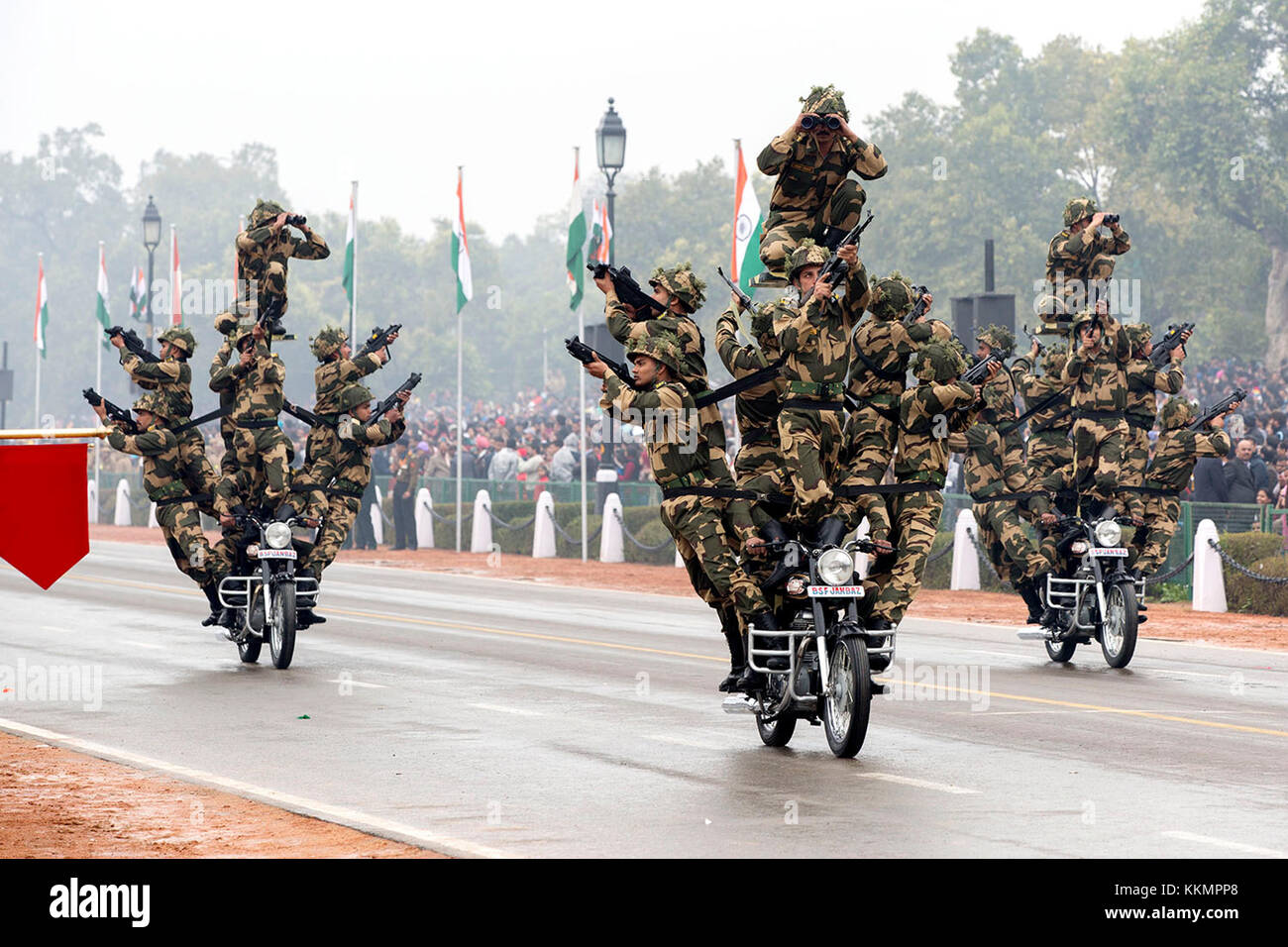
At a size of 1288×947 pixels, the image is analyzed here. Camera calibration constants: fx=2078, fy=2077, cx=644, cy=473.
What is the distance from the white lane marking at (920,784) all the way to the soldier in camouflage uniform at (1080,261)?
331 inches

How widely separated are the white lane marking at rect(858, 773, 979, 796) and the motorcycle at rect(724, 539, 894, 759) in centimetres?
31

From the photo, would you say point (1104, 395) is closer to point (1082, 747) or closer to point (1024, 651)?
point (1024, 651)

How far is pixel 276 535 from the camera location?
16.8 m

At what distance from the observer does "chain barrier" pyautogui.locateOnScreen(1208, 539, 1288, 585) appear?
2294cm

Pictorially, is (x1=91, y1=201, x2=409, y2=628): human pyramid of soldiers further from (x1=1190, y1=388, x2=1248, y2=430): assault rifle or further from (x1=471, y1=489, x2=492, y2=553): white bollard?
(x1=471, y1=489, x2=492, y2=553): white bollard

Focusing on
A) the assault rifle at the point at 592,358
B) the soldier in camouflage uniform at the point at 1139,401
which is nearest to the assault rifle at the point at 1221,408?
the soldier in camouflage uniform at the point at 1139,401

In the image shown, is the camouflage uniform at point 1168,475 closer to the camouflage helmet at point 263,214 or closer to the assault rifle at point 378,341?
the assault rifle at point 378,341

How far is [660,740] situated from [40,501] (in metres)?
4.21

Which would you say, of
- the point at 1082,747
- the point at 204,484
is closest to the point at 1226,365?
the point at 204,484

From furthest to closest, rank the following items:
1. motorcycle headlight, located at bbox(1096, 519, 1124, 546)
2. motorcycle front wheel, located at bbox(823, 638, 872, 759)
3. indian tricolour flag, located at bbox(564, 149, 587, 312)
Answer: indian tricolour flag, located at bbox(564, 149, 587, 312) < motorcycle headlight, located at bbox(1096, 519, 1124, 546) < motorcycle front wheel, located at bbox(823, 638, 872, 759)

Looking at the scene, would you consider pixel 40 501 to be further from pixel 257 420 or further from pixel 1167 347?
pixel 1167 347

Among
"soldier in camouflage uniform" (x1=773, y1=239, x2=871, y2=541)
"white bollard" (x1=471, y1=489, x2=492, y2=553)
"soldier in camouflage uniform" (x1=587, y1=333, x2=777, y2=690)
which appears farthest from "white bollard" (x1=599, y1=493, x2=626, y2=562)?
"soldier in camouflage uniform" (x1=773, y1=239, x2=871, y2=541)

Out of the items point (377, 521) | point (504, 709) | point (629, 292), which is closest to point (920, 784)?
point (629, 292)

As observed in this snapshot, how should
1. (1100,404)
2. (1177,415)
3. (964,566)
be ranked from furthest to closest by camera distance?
1. (964,566)
2. (1177,415)
3. (1100,404)
